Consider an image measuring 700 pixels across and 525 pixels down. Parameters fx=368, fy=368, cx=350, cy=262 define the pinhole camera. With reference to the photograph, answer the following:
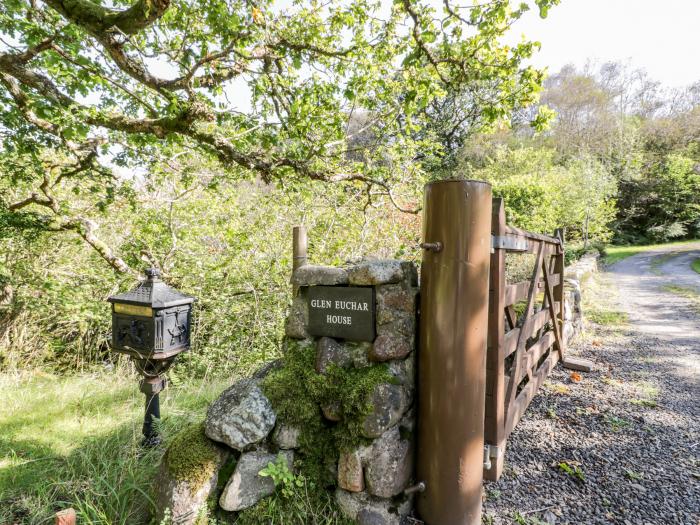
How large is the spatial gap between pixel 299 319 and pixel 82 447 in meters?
1.89

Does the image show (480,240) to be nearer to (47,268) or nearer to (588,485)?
(588,485)

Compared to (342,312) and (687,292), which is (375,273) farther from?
(687,292)

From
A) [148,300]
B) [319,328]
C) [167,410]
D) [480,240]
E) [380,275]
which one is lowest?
[167,410]

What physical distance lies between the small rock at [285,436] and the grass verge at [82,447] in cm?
76

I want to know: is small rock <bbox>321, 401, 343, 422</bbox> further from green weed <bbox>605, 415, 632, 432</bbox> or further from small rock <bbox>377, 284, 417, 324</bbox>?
green weed <bbox>605, 415, 632, 432</bbox>

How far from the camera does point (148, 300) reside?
2430 mm

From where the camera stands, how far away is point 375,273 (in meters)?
2.12

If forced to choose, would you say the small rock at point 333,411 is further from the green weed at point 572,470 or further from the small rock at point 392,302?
the green weed at point 572,470

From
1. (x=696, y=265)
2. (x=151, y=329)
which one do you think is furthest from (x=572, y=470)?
(x=696, y=265)

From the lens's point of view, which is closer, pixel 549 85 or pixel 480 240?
pixel 480 240

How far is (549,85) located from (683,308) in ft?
109

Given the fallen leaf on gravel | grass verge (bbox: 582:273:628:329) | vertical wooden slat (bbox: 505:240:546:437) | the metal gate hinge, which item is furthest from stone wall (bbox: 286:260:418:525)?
grass verge (bbox: 582:273:628:329)

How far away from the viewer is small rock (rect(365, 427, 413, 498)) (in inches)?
78.1

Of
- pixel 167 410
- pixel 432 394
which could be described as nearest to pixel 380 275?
pixel 432 394
